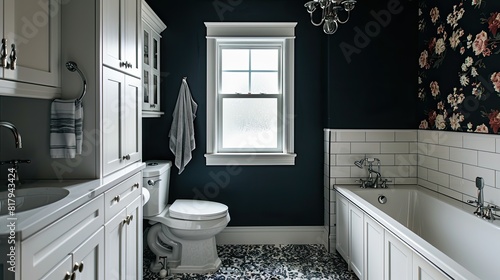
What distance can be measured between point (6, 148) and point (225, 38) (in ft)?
7.21

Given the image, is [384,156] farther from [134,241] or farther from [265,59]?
[134,241]

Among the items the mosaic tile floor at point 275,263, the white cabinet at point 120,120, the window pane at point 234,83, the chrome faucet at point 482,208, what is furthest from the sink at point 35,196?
the chrome faucet at point 482,208

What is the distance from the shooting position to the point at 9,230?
2.93ft

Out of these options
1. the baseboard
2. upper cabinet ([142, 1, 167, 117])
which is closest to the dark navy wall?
the baseboard

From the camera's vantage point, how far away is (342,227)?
2840 millimetres

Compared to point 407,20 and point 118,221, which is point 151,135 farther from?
point 407,20

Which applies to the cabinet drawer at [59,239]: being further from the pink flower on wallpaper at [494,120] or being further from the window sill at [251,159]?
the pink flower on wallpaper at [494,120]

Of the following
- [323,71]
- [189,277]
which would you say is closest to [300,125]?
[323,71]

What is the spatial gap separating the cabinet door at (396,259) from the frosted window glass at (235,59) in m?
2.12

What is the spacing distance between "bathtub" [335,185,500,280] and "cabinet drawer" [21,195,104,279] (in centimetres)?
158

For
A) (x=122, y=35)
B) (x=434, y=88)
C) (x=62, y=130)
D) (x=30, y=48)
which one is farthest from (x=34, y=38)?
(x=434, y=88)

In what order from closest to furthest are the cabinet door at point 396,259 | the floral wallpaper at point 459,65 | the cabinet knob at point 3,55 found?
the cabinet knob at point 3,55, the cabinet door at point 396,259, the floral wallpaper at point 459,65

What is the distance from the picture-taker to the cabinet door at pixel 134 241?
1881mm

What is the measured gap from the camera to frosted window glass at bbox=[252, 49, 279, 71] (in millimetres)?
3279
